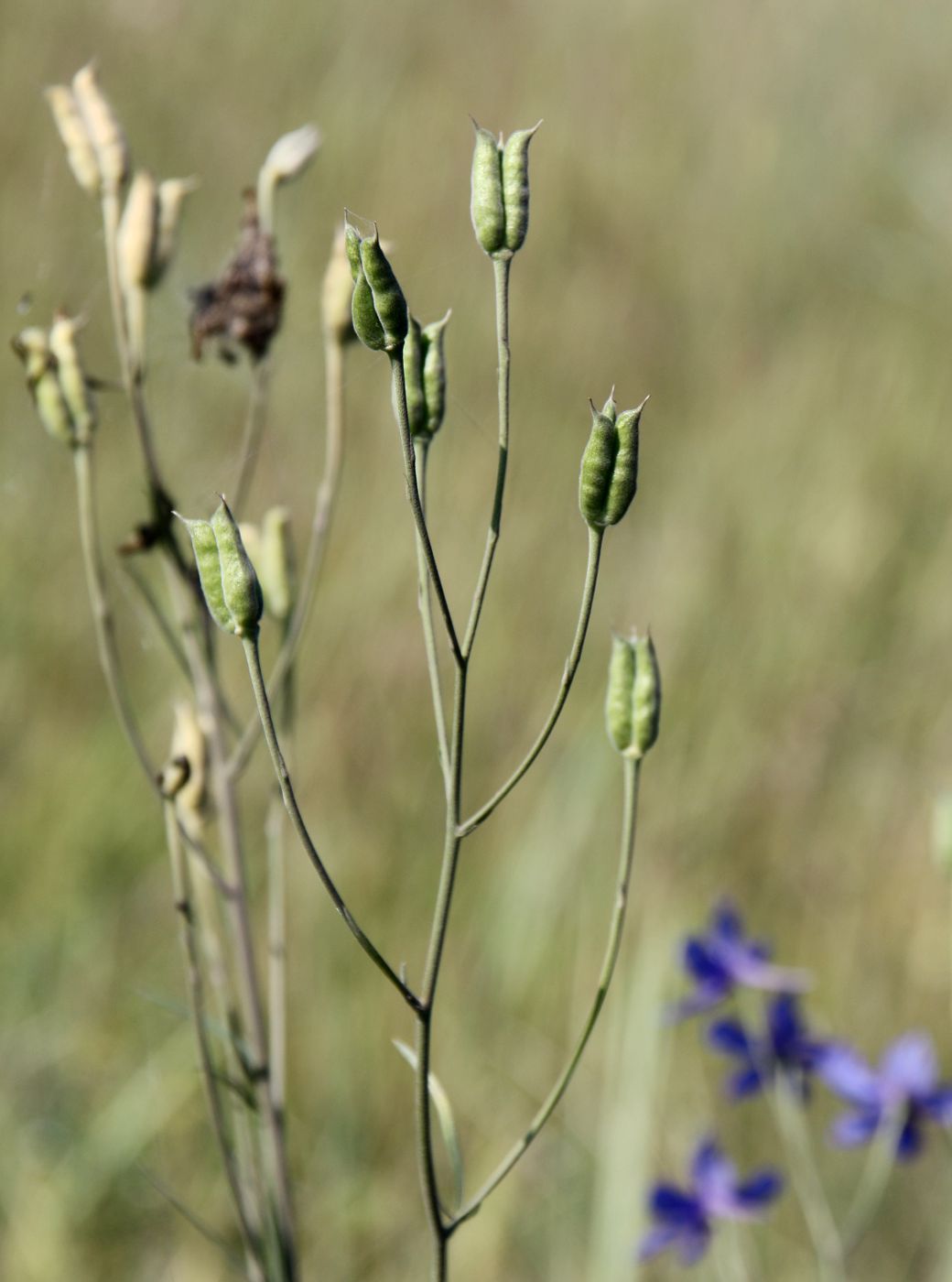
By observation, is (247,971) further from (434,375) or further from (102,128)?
(102,128)

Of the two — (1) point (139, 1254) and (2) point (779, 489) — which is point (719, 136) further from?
(1) point (139, 1254)

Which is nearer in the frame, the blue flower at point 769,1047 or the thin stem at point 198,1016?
the thin stem at point 198,1016

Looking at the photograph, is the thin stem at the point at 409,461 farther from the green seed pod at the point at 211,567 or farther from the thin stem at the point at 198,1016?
the thin stem at the point at 198,1016

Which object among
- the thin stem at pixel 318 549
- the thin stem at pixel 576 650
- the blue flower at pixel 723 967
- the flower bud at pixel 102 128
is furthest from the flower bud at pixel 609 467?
the blue flower at pixel 723 967

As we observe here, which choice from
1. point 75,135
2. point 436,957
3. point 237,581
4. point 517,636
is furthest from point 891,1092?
point 517,636

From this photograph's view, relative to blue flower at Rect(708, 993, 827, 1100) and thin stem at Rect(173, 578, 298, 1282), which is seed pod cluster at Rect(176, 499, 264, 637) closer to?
thin stem at Rect(173, 578, 298, 1282)

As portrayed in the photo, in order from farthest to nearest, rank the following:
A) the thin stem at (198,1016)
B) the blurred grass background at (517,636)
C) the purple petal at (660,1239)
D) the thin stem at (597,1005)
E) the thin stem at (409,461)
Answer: the blurred grass background at (517,636) < the purple petal at (660,1239) < the thin stem at (198,1016) < the thin stem at (597,1005) < the thin stem at (409,461)

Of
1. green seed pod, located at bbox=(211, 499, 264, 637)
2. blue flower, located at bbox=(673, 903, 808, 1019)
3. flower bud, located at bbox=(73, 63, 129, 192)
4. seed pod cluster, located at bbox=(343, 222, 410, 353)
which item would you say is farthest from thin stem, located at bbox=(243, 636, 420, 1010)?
blue flower, located at bbox=(673, 903, 808, 1019)

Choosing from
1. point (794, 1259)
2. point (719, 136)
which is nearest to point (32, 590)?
point (794, 1259)
